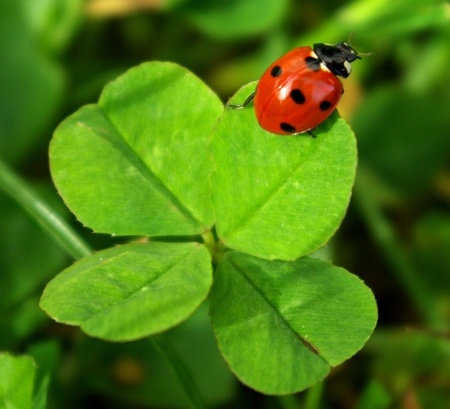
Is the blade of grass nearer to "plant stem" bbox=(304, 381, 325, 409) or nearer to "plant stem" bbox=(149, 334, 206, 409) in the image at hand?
"plant stem" bbox=(149, 334, 206, 409)

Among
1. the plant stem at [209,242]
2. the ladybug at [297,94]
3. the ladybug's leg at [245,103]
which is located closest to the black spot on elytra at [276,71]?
the ladybug at [297,94]

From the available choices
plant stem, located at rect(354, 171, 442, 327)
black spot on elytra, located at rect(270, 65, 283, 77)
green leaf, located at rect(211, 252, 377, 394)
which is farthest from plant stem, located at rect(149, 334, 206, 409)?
plant stem, located at rect(354, 171, 442, 327)

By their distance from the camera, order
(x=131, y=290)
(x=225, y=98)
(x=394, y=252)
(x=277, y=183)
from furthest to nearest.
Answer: (x=225, y=98) < (x=394, y=252) < (x=277, y=183) < (x=131, y=290)

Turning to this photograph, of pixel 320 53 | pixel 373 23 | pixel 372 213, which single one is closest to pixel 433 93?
pixel 373 23

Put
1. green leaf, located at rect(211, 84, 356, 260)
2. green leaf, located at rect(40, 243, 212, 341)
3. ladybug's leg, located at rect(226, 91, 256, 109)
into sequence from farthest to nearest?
ladybug's leg, located at rect(226, 91, 256, 109) → green leaf, located at rect(211, 84, 356, 260) → green leaf, located at rect(40, 243, 212, 341)

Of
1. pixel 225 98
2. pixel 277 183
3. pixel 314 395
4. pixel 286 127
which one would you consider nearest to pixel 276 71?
pixel 286 127

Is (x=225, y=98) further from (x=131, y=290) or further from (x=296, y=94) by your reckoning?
(x=131, y=290)
